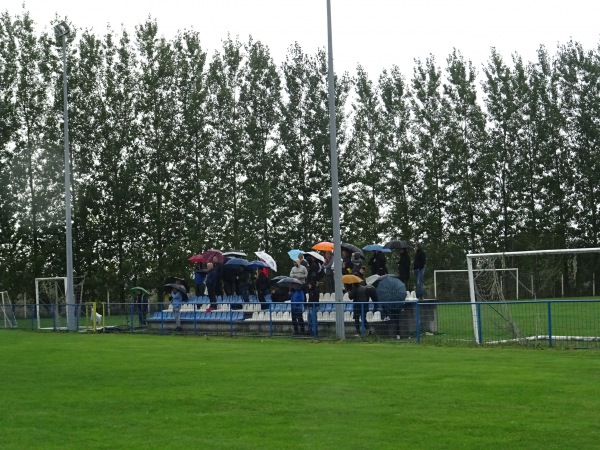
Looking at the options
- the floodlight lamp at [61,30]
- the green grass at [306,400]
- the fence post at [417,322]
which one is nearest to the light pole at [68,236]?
the floodlight lamp at [61,30]

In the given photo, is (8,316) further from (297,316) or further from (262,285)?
(297,316)

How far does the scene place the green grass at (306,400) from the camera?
9.73 m

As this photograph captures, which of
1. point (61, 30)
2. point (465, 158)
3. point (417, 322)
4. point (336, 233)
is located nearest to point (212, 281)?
point (336, 233)

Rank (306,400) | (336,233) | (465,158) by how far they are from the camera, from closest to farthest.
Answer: (306,400) < (336,233) < (465,158)

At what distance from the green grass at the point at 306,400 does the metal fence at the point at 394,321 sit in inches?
61.7

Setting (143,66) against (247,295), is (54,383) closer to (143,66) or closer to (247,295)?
(247,295)

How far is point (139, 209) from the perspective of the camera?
56594 millimetres

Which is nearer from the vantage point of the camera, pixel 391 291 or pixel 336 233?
pixel 391 291

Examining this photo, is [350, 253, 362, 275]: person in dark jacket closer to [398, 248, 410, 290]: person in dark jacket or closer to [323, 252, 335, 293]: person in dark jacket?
[323, 252, 335, 293]: person in dark jacket

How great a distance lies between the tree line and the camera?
2203 inches

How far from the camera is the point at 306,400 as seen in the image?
40.8 ft

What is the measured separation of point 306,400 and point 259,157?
47.2 meters

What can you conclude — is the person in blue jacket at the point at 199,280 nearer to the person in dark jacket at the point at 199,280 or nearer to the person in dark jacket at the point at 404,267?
the person in dark jacket at the point at 199,280

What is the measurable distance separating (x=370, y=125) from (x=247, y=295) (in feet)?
98.9
